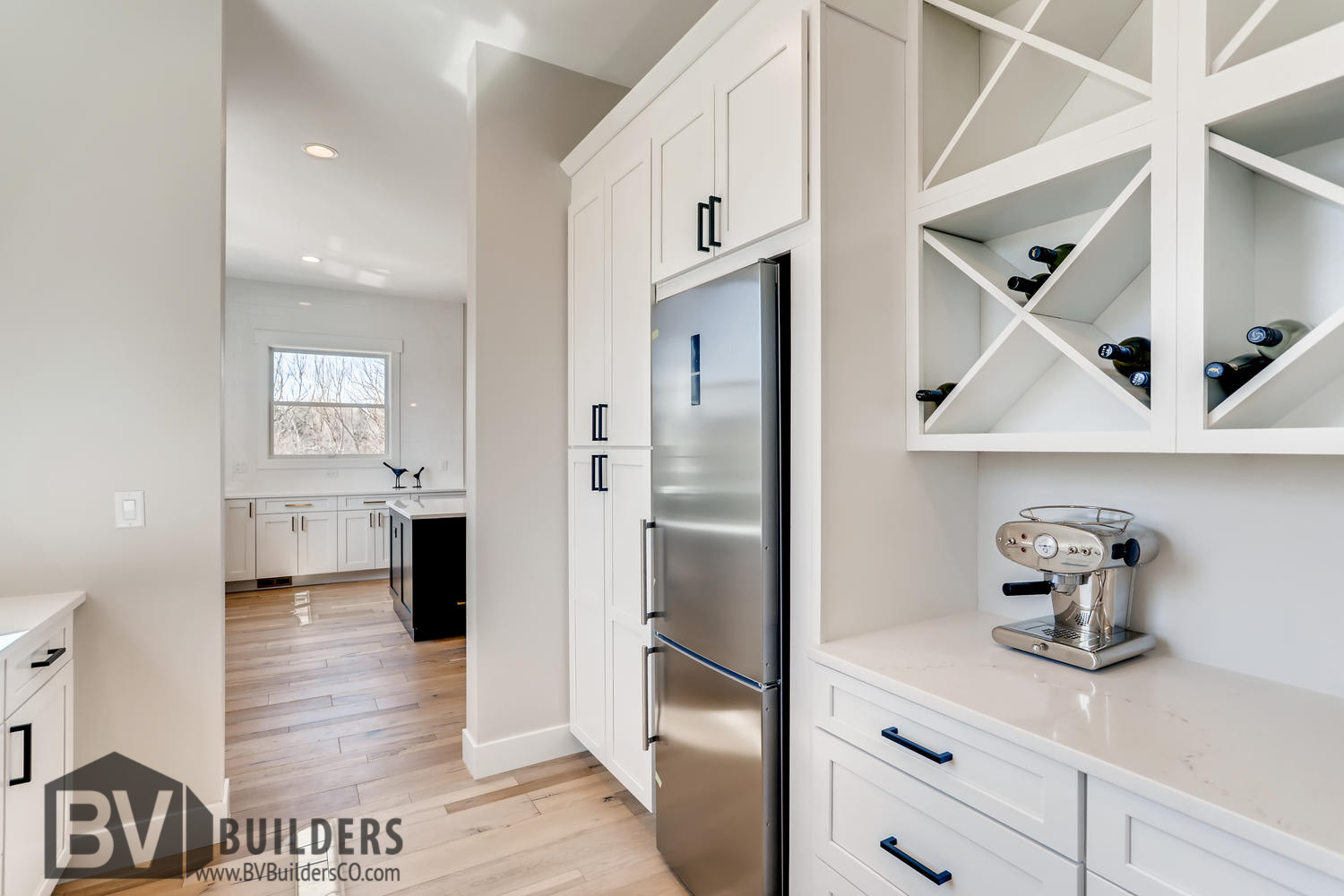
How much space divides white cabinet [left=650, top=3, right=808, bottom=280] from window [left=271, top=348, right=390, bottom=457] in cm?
564

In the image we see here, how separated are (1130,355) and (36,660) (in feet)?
8.66

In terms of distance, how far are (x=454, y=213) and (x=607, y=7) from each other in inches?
97.9

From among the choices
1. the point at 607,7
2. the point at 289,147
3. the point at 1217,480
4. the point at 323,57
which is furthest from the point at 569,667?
the point at 289,147

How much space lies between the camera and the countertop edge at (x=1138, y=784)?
0.76 metres

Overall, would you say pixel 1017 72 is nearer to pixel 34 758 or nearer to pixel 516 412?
pixel 516 412

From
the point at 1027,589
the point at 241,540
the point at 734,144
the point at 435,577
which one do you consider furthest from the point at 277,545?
the point at 1027,589

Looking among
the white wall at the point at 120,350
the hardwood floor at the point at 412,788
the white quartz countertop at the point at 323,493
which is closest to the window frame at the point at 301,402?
the white quartz countertop at the point at 323,493

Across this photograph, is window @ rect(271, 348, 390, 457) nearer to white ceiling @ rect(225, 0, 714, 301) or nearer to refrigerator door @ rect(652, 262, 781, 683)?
white ceiling @ rect(225, 0, 714, 301)

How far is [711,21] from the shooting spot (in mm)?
1762

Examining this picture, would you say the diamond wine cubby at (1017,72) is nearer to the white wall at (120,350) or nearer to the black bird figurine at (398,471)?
the white wall at (120,350)

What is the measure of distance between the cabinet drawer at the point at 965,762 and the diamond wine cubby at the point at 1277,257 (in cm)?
68

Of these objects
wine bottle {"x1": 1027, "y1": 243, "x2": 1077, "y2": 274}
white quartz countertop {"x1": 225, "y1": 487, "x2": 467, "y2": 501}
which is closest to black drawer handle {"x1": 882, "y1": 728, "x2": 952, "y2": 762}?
wine bottle {"x1": 1027, "y1": 243, "x2": 1077, "y2": 274}

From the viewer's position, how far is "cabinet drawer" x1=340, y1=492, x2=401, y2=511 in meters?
6.35

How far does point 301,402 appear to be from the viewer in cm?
651
